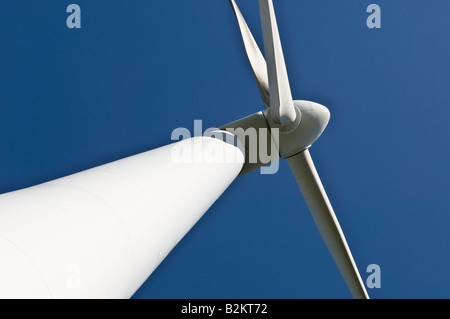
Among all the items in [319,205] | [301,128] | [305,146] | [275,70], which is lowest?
[319,205]

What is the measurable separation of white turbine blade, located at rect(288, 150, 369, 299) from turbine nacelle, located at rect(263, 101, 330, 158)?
1.38 feet

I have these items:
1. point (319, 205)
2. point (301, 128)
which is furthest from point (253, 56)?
point (319, 205)

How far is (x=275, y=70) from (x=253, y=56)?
3.29 metres

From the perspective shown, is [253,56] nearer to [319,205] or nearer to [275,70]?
[275,70]

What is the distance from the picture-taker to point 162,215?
4.24m

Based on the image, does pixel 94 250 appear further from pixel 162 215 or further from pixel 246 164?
pixel 246 164

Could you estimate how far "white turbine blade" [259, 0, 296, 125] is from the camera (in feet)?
30.4

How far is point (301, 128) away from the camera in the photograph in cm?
1239

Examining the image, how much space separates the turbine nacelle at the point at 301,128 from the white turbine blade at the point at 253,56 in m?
1.42

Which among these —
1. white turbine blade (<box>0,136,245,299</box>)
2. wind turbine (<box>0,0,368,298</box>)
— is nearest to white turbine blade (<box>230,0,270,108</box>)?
wind turbine (<box>0,0,368,298</box>)

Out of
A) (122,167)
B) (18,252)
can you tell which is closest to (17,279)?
(18,252)

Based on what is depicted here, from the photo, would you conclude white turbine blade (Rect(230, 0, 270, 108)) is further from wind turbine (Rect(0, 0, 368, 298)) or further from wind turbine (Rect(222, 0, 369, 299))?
wind turbine (Rect(0, 0, 368, 298))

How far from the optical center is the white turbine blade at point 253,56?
41.4ft
